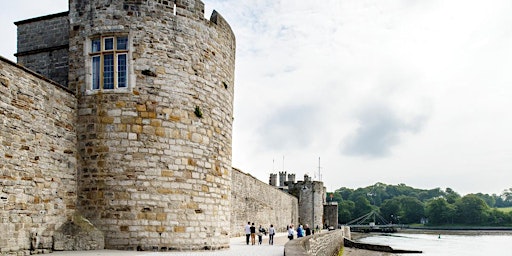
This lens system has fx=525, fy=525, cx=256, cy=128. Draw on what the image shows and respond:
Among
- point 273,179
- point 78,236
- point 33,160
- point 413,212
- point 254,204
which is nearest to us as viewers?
point 33,160

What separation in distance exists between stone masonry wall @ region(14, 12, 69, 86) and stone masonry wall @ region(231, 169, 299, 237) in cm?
1305

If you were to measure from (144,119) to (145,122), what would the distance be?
0.25 feet

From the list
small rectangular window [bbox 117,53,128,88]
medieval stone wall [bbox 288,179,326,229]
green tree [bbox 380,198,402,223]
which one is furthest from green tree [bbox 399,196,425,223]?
small rectangular window [bbox 117,53,128,88]

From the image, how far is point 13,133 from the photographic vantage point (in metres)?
10.1

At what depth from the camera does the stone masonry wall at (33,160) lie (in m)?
9.91

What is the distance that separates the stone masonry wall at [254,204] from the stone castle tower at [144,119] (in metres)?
12.2

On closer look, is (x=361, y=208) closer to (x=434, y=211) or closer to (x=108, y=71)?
(x=434, y=211)

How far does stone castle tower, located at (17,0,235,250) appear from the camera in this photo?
1209 centimetres

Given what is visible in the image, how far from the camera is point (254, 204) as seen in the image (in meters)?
30.7

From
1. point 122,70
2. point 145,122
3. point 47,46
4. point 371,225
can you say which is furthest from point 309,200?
point 371,225

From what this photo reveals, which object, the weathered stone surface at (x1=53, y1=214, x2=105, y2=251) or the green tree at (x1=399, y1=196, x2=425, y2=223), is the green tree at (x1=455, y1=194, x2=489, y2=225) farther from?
the weathered stone surface at (x1=53, y1=214, x2=105, y2=251)

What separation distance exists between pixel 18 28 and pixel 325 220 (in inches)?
1997

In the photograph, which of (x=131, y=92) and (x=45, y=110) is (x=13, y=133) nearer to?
(x=45, y=110)

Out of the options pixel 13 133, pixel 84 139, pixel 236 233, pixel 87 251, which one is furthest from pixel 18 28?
pixel 236 233
